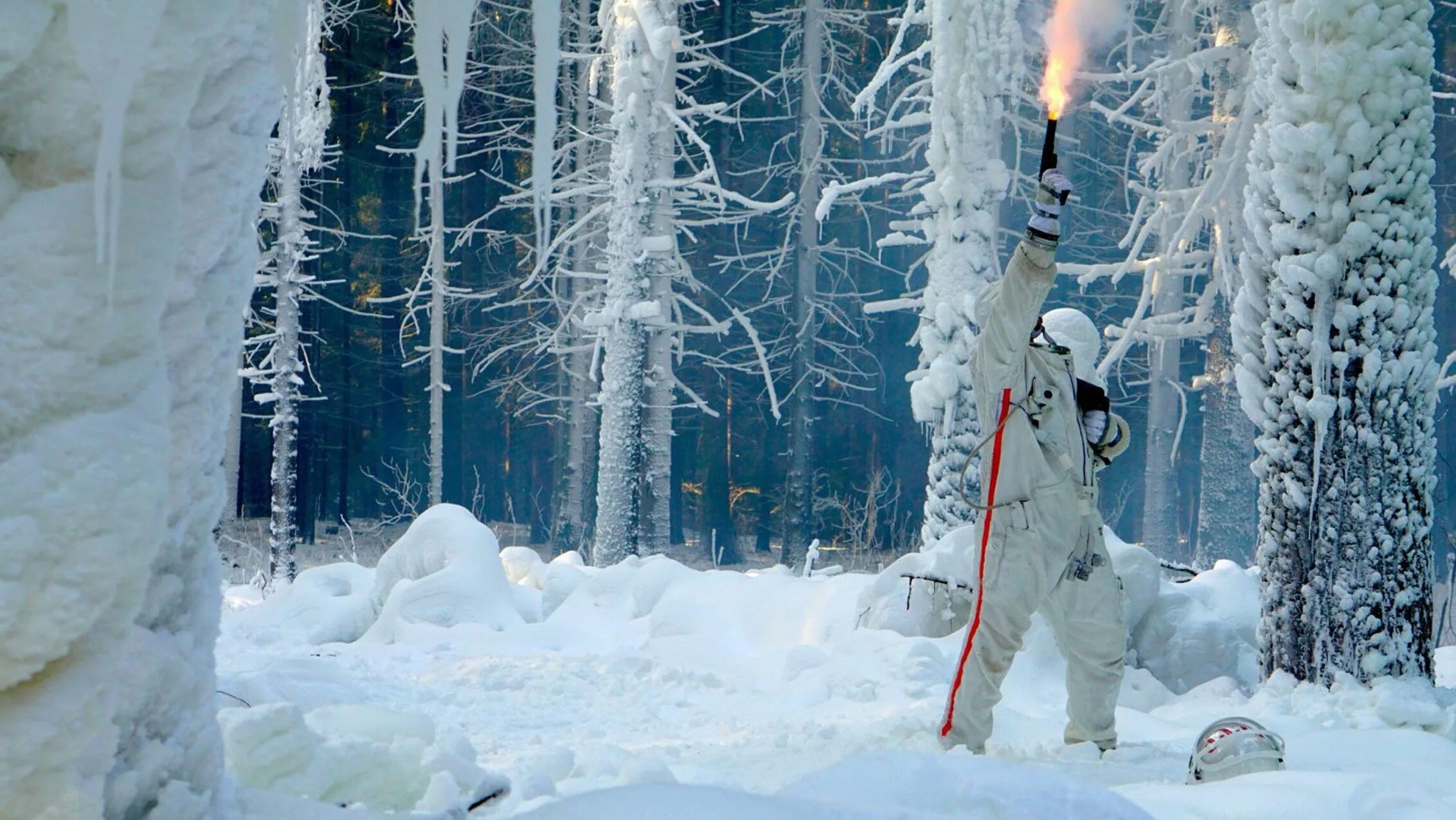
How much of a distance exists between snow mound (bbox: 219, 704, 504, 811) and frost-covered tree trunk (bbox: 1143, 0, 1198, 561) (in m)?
11.3

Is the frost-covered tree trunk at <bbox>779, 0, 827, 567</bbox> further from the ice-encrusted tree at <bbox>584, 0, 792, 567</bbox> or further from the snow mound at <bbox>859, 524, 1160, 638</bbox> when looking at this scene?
the snow mound at <bbox>859, 524, 1160, 638</bbox>

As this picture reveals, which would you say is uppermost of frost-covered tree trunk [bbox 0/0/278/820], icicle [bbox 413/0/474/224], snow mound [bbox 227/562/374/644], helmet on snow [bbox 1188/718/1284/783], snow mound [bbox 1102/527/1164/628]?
icicle [bbox 413/0/474/224]

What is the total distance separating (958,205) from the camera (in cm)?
991

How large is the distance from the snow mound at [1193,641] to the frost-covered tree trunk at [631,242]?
6455 mm

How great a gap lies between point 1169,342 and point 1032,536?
11.0 m

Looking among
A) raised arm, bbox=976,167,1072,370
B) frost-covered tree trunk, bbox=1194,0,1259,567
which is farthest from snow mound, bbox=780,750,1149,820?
frost-covered tree trunk, bbox=1194,0,1259,567

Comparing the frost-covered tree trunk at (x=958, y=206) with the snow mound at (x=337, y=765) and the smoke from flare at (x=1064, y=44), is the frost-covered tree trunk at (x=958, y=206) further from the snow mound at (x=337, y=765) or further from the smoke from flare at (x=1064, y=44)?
the snow mound at (x=337, y=765)

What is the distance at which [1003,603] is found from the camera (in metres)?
4.61

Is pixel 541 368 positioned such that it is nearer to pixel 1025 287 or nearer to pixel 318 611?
pixel 318 611

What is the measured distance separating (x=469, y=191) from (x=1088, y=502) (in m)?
19.1

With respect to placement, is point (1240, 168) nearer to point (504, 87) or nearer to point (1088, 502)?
point (1088, 502)

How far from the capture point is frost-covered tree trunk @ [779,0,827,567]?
49.1 ft

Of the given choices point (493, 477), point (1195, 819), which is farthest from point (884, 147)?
point (493, 477)

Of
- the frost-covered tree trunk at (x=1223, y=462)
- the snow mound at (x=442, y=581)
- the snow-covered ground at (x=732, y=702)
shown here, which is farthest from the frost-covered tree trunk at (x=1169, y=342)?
the snow mound at (x=442, y=581)
